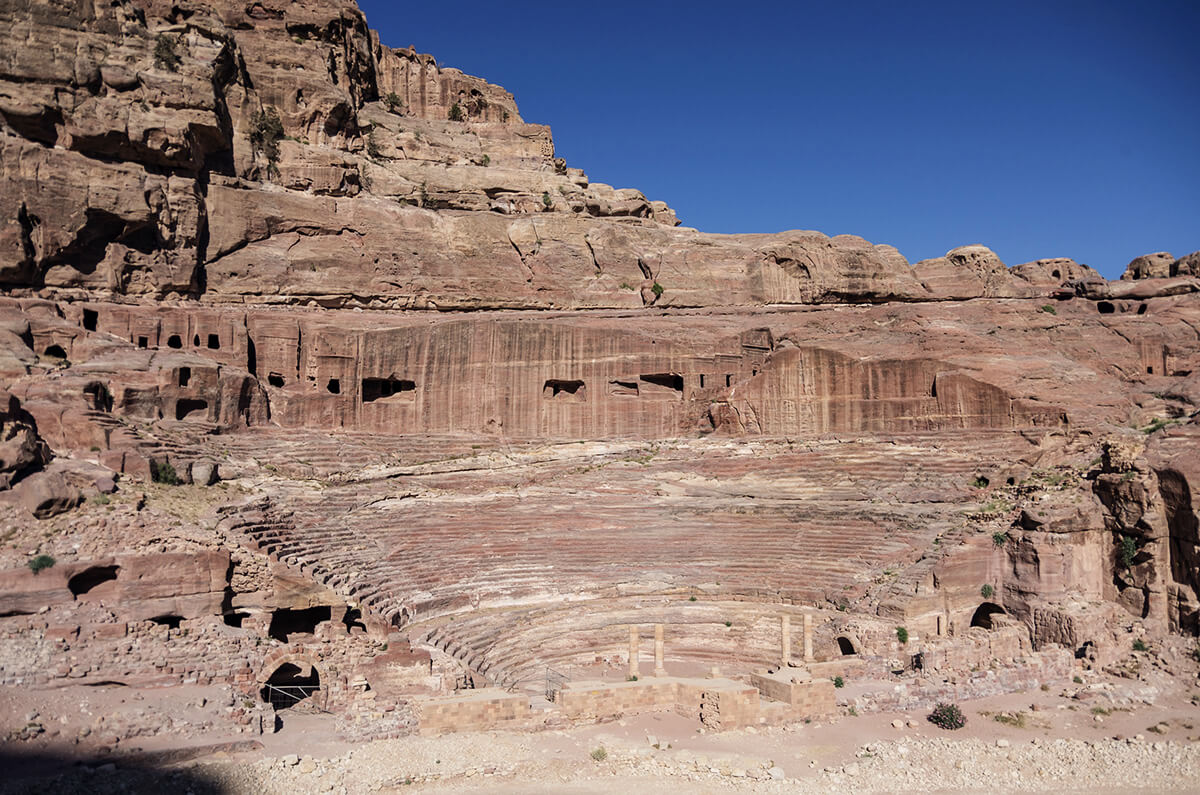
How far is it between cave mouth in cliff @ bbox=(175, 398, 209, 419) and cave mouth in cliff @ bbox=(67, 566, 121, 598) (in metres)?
9.92

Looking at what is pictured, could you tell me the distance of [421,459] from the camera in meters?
28.8

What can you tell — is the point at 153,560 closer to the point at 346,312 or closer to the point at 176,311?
the point at 176,311

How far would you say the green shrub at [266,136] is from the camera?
39.0 m

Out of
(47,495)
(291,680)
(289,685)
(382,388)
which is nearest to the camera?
(289,685)

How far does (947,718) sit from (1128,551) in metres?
9.08

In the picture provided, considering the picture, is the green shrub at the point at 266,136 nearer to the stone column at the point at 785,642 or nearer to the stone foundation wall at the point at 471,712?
the stone foundation wall at the point at 471,712

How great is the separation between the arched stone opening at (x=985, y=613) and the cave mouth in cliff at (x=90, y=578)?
20.5 m

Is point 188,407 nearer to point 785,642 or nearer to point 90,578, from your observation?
point 90,578

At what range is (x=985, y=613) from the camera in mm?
23875

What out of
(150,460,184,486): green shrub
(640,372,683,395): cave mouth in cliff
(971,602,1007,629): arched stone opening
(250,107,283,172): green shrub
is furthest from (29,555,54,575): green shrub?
(250,107,283,172): green shrub

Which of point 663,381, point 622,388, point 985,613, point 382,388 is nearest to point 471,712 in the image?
point 985,613

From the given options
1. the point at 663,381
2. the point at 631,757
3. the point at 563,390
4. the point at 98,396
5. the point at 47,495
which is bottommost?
the point at 631,757

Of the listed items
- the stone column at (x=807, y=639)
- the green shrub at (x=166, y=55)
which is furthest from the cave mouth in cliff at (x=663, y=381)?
the green shrub at (x=166, y=55)

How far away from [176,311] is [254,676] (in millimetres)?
17806
